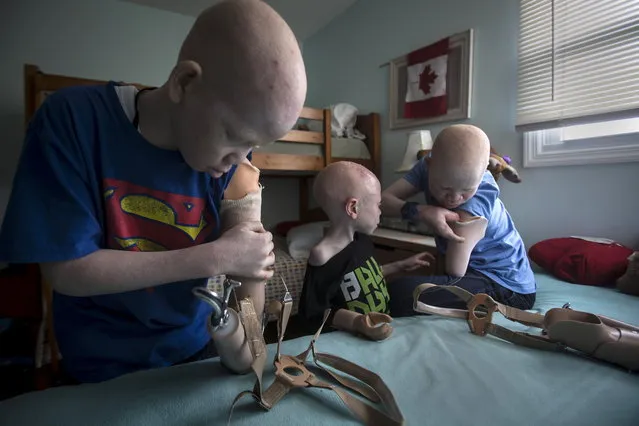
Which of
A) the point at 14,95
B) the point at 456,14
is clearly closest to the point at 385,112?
the point at 456,14

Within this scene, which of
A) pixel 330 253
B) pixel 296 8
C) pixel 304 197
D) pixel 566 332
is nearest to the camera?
pixel 566 332

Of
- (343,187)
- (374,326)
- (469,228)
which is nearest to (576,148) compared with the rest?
(469,228)

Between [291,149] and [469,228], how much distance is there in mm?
1521

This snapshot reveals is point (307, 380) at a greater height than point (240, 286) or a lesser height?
lesser

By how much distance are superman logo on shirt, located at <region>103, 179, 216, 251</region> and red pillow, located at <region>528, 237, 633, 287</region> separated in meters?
1.35

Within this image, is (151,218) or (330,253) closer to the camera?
(151,218)

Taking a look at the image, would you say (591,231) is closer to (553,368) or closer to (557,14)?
(557,14)

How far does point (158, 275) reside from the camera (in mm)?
463

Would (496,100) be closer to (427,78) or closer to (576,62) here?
(576,62)

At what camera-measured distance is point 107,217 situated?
0.53 meters

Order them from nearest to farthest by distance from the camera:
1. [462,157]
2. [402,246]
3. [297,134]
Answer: [462,157], [402,246], [297,134]

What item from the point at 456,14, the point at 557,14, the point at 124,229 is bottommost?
the point at 124,229

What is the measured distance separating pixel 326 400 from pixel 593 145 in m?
1.61

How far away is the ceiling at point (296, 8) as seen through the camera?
2.78m
